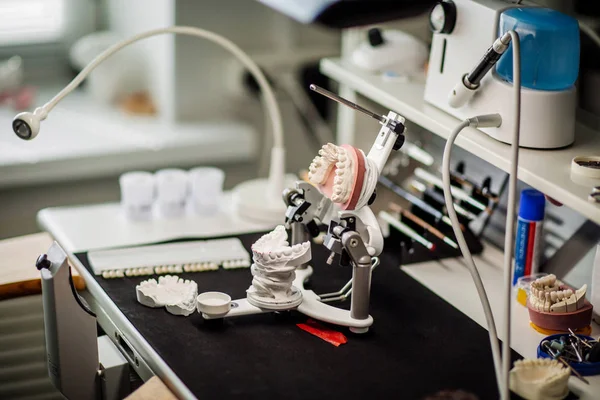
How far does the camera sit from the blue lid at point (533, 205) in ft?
5.77

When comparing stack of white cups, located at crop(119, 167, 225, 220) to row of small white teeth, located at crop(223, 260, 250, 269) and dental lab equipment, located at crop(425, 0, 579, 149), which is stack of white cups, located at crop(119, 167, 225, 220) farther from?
dental lab equipment, located at crop(425, 0, 579, 149)

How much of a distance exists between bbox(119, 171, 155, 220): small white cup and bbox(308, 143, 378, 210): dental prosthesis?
24.4 inches

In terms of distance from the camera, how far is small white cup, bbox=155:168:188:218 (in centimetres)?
205

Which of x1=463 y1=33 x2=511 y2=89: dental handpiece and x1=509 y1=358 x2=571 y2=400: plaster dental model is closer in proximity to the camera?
x1=509 y1=358 x2=571 y2=400: plaster dental model

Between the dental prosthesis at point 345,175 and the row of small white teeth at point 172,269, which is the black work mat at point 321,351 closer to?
the row of small white teeth at point 172,269

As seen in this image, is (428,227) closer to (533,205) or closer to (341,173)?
(533,205)

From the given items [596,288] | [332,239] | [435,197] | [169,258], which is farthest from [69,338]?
[596,288]

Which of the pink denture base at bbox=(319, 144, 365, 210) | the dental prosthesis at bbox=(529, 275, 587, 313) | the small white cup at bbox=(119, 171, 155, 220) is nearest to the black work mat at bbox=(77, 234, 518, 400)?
the dental prosthesis at bbox=(529, 275, 587, 313)

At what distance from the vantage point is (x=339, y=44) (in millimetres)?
3084

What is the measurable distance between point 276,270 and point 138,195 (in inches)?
23.8

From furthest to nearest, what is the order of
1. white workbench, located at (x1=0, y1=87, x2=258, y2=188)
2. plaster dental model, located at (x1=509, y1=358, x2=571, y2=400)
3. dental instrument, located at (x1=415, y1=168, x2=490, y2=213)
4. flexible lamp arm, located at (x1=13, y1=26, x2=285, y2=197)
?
white workbench, located at (x1=0, y1=87, x2=258, y2=188)
dental instrument, located at (x1=415, y1=168, x2=490, y2=213)
flexible lamp arm, located at (x1=13, y1=26, x2=285, y2=197)
plaster dental model, located at (x1=509, y1=358, x2=571, y2=400)

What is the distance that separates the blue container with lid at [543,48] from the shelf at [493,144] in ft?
0.39

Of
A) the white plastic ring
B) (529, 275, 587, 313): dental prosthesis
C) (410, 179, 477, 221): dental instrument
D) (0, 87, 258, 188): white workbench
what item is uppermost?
the white plastic ring

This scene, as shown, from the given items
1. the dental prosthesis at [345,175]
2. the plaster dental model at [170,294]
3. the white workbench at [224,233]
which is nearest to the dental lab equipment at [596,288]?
the white workbench at [224,233]
